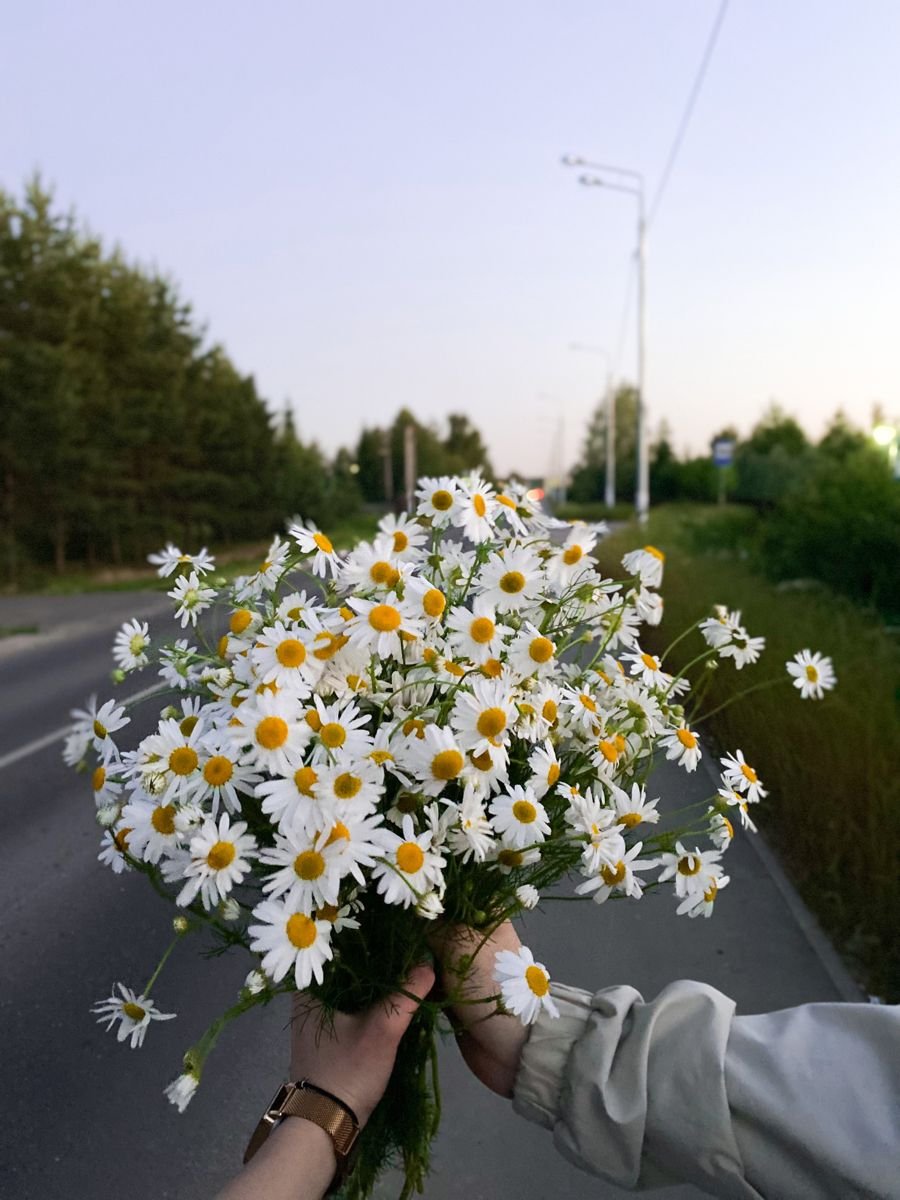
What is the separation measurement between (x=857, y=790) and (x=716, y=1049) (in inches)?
95.5

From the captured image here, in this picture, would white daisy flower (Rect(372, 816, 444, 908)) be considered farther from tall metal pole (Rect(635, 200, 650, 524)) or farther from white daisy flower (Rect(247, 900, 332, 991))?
tall metal pole (Rect(635, 200, 650, 524))

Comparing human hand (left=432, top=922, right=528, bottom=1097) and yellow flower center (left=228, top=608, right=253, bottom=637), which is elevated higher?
yellow flower center (left=228, top=608, right=253, bottom=637)

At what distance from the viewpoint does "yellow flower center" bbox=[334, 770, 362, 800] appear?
101cm

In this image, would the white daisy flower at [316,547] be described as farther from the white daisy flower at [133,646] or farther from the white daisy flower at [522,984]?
the white daisy flower at [522,984]

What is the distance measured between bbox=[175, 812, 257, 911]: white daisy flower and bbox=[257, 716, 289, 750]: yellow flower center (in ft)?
0.30

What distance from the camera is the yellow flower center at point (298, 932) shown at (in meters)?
1.01

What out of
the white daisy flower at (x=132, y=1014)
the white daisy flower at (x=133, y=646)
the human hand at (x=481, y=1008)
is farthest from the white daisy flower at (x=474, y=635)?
the white daisy flower at (x=132, y=1014)

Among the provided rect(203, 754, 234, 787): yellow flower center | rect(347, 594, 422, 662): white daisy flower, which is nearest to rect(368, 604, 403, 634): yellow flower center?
rect(347, 594, 422, 662): white daisy flower

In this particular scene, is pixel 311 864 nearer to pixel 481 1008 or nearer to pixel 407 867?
pixel 407 867

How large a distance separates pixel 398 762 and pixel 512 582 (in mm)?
259

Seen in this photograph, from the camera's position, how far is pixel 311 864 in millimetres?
1000

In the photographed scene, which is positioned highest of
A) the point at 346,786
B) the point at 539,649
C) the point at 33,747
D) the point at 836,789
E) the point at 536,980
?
the point at 539,649

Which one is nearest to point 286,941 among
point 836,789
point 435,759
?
point 435,759

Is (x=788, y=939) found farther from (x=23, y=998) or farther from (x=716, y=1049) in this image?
(x=23, y=998)
